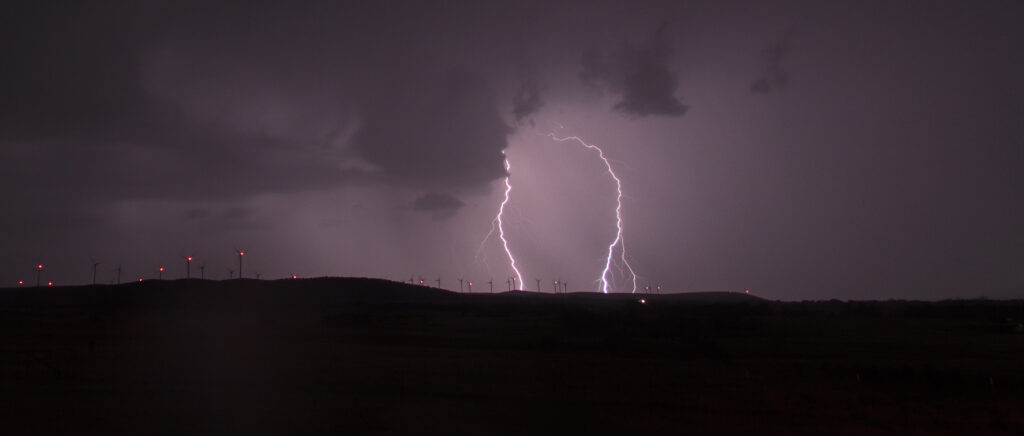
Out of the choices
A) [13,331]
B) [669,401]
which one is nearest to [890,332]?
[669,401]

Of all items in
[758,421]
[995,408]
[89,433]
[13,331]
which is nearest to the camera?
[89,433]

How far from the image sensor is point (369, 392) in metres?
24.5

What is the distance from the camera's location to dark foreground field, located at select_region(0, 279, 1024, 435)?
760 inches

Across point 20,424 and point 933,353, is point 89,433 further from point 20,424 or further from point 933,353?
point 933,353

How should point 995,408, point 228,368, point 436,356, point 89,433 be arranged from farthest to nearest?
point 436,356, point 228,368, point 995,408, point 89,433

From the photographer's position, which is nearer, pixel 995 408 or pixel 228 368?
pixel 995 408

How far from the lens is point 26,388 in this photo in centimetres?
2395

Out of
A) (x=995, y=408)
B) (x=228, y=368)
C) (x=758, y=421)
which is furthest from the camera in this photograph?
(x=228, y=368)

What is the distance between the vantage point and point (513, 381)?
27.4m

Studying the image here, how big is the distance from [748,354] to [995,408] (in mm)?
17865

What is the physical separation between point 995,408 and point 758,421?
814cm

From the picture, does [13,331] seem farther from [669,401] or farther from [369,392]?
[669,401]

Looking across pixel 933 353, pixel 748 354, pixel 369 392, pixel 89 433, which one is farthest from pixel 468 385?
pixel 933 353

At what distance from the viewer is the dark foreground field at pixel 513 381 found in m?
19.3
